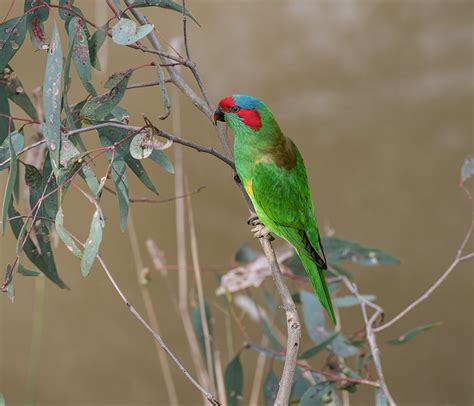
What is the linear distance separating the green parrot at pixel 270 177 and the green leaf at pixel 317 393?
0.71ft

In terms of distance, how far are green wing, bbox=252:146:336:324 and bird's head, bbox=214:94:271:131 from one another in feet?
0.22

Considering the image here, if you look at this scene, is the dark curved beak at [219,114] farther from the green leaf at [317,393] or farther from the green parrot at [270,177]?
the green leaf at [317,393]

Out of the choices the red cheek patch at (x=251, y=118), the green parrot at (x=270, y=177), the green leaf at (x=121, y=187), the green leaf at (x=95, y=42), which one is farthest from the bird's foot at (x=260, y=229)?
the green leaf at (x=95, y=42)

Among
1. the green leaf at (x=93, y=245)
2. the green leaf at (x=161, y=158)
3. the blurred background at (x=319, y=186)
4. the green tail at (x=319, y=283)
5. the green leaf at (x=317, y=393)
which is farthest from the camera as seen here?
the blurred background at (x=319, y=186)

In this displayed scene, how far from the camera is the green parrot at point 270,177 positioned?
1180mm

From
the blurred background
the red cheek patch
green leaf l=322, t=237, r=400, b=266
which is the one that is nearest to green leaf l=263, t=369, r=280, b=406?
green leaf l=322, t=237, r=400, b=266

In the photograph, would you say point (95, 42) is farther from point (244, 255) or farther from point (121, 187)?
point (244, 255)

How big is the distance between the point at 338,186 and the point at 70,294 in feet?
2.91

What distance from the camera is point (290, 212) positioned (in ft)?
3.93

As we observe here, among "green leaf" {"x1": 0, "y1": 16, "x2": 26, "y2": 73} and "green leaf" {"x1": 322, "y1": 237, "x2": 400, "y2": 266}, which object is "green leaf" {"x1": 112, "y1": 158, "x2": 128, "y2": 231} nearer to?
"green leaf" {"x1": 0, "y1": 16, "x2": 26, "y2": 73}

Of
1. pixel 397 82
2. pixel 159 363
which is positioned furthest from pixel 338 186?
pixel 159 363

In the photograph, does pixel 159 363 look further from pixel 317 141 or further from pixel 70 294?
pixel 317 141

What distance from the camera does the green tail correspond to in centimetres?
116

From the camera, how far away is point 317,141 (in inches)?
93.1
